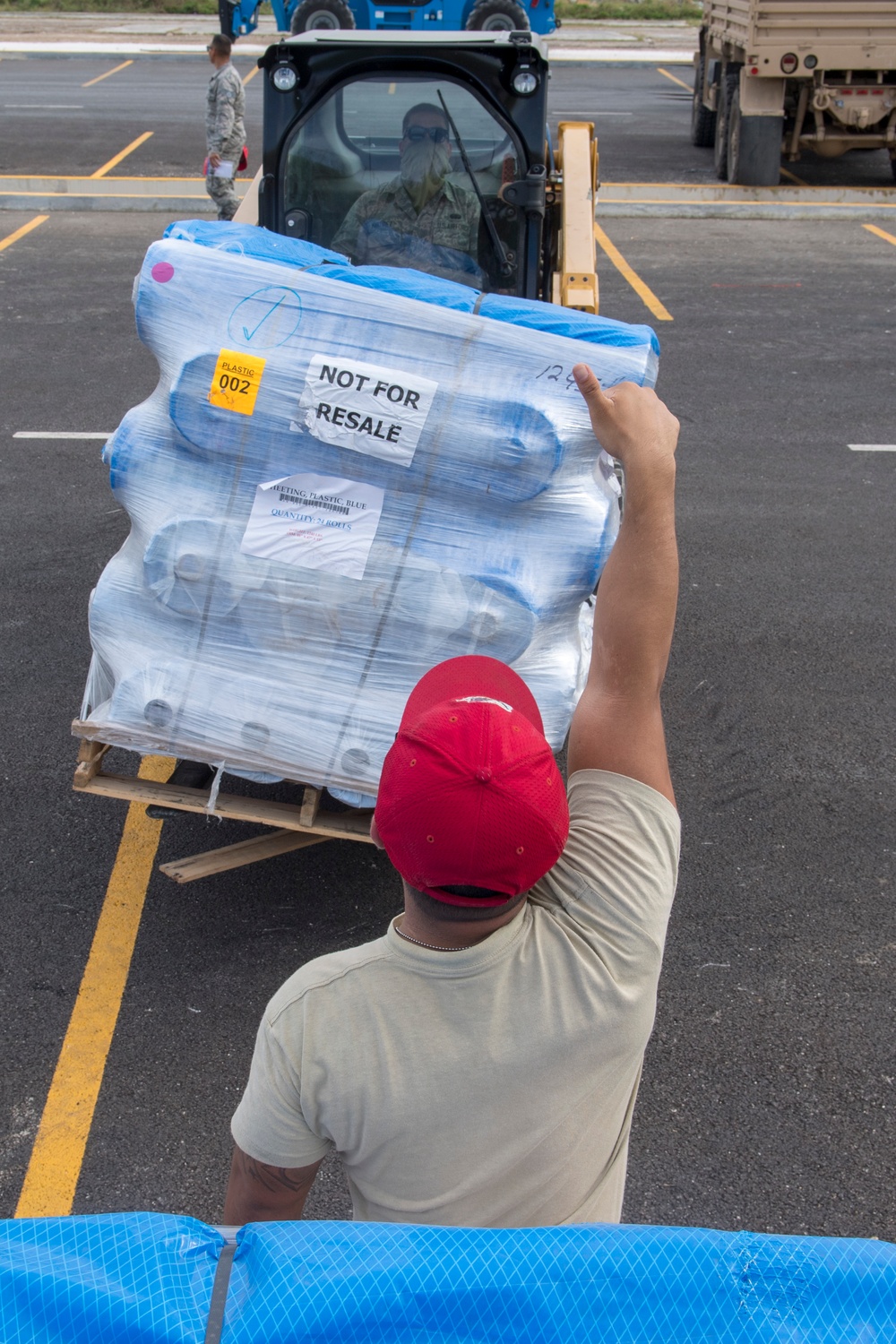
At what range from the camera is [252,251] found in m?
3.48

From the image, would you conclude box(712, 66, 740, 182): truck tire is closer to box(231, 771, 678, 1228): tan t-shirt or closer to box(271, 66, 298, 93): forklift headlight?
box(271, 66, 298, 93): forklift headlight

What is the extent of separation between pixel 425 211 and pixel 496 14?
264 inches

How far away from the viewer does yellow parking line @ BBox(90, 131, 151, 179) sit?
49.5 ft

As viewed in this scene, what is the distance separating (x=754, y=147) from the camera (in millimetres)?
14844

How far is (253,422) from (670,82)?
24091 mm

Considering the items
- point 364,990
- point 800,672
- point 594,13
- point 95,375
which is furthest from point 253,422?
point 594,13

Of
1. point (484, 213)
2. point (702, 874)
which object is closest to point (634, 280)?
point (484, 213)

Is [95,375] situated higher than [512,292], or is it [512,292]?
[512,292]

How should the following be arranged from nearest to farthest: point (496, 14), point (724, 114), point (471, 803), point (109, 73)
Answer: point (471, 803), point (496, 14), point (724, 114), point (109, 73)

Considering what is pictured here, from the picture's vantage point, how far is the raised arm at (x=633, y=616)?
5.92ft

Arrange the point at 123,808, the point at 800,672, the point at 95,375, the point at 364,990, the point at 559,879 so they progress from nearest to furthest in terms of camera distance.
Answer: the point at 364,990 → the point at 559,879 → the point at 123,808 → the point at 800,672 → the point at 95,375

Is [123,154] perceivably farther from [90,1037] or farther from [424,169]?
[90,1037]

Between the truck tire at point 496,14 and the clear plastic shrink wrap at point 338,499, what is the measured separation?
8.69 meters

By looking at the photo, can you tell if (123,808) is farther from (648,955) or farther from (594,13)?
(594,13)
